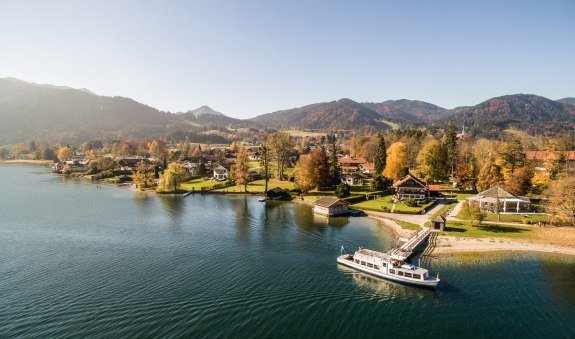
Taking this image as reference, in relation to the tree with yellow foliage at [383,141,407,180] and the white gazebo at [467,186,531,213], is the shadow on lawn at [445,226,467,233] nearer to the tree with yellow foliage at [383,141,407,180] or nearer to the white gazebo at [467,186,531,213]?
the white gazebo at [467,186,531,213]

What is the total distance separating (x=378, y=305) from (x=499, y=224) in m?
40.1

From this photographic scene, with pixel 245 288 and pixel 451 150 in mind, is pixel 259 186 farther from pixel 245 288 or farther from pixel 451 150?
pixel 245 288

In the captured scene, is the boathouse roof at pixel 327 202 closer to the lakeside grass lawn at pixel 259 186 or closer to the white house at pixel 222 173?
the lakeside grass lawn at pixel 259 186

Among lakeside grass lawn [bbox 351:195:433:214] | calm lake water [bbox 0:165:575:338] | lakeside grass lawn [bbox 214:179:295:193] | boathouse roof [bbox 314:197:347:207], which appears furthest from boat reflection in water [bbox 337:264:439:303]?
lakeside grass lawn [bbox 214:179:295:193]

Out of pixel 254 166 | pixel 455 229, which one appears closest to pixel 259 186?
pixel 254 166

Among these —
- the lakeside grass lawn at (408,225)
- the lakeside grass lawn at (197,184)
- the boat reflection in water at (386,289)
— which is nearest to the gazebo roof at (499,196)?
the lakeside grass lawn at (408,225)

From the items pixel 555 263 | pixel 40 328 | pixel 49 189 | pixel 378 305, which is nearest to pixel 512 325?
pixel 378 305

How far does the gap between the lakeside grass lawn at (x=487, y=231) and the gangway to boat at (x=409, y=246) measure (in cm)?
392

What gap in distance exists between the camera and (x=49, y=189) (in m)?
113

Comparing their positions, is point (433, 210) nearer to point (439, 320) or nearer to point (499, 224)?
point (499, 224)

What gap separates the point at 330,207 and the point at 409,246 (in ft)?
86.3

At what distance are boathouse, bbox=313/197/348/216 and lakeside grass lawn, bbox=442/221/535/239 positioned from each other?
22.4m

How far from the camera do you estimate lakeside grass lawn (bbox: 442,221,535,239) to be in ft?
191

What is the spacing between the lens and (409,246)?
52.2m
